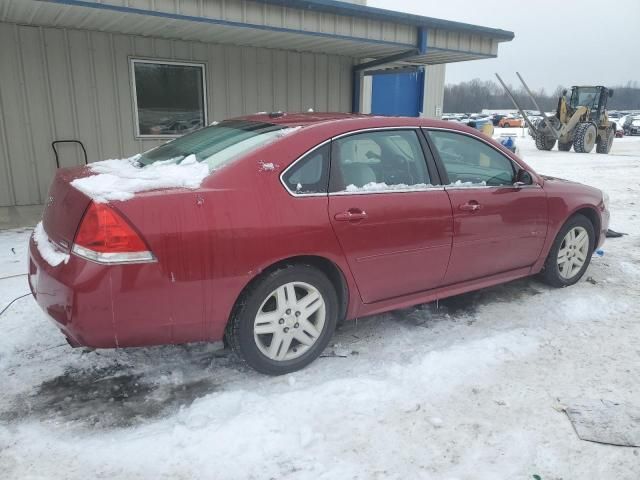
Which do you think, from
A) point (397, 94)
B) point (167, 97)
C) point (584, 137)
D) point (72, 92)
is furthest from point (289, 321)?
point (584, 137)

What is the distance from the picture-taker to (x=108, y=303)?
249 centimetres

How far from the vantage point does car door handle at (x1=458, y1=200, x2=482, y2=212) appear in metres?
3.65

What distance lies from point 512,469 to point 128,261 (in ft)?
6.71

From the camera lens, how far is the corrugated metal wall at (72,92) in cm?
678

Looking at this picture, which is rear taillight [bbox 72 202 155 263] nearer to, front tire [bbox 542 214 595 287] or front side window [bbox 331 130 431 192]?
front side window [bbox 331 130 431 192]

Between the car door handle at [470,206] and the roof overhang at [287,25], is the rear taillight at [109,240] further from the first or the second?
Answer: the roof overhang at [287,25]

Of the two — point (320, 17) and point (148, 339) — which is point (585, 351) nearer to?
point (148, 339)

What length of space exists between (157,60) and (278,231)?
5.74m

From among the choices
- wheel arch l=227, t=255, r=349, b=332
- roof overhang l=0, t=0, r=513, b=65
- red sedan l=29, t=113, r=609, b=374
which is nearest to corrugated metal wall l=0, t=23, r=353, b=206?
roof overhang l=0, t=0, r=513, b=65

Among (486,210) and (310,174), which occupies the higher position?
(310,174)

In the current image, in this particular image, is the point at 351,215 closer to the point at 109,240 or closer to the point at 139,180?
the point at 139,180

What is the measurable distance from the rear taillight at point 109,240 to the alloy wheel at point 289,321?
77 cm

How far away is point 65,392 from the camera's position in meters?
2.88

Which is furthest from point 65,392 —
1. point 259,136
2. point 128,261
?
point 259,136
